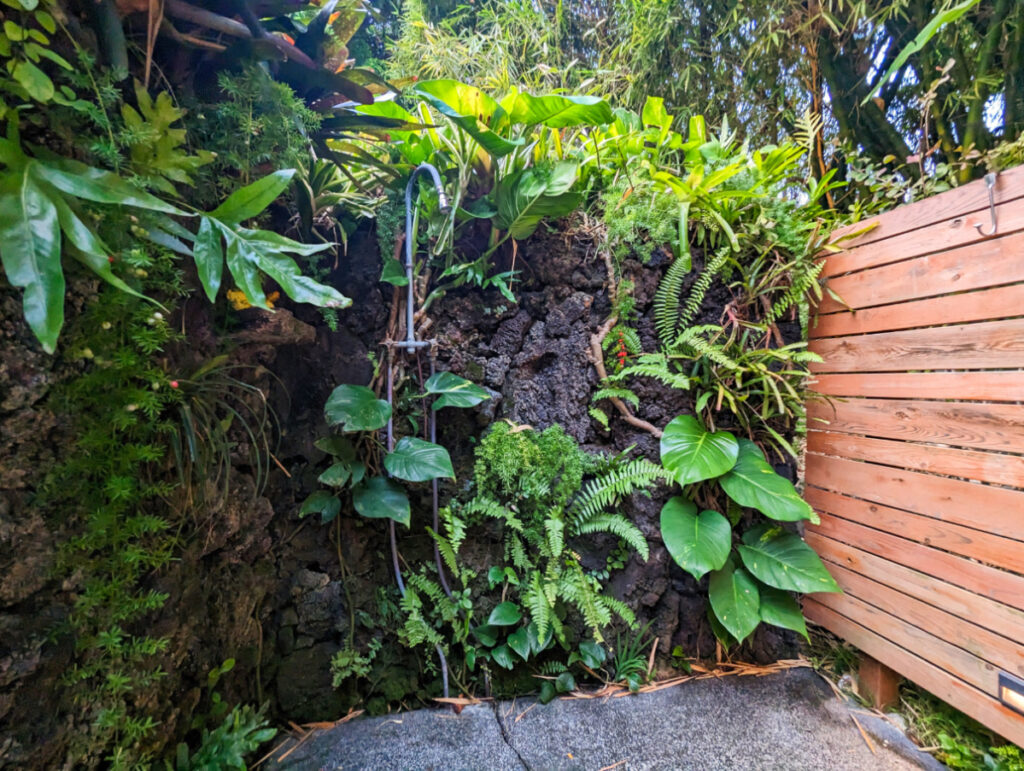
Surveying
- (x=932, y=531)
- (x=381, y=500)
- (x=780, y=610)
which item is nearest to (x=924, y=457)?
(x=932, y=531)

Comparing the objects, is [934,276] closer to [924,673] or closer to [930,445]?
[930,445]

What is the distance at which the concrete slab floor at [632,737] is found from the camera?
3.68 feet

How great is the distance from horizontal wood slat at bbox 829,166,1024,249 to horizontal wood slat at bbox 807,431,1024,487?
702 millimetres

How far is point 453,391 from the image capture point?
4.58 feet

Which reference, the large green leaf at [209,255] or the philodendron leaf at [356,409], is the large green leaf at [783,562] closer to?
the philodendron leaf at [356,409]

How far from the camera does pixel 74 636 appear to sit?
828 millimetres

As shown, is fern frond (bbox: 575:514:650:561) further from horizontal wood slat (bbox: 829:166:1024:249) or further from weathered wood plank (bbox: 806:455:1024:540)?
horizontal wood slat (bbox: 829:166:1024:249)

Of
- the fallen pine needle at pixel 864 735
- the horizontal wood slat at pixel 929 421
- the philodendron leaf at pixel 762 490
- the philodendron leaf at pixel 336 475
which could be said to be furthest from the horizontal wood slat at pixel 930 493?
the philodendron leaf at pixel 336 475

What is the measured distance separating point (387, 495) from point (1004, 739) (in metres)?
1.90

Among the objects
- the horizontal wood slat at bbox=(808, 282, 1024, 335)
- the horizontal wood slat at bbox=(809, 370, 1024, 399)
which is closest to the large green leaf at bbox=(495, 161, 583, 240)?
the horizontal wood slat at bbox=(808, 282, 1024, 335)

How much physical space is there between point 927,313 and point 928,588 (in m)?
0.86

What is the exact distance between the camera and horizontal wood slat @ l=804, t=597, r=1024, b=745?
108cm

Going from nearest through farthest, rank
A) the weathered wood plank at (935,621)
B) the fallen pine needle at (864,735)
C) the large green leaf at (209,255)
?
the large green leaf at (209,255)
the weathered wood plank at (935,621)
the fallen pine needle at (864,735)

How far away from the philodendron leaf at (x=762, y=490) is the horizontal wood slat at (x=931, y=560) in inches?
8.7
